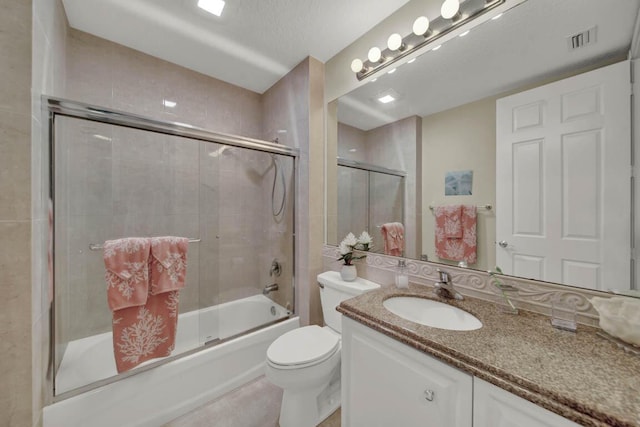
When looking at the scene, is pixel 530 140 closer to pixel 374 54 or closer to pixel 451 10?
pixel 451 10

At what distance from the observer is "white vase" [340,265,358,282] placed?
5.27ft

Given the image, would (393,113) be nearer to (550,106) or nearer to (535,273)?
(550,106)

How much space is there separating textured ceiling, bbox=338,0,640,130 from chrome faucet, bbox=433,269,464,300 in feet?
2.89

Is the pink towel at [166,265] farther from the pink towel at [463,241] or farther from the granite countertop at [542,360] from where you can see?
the pink towel at [463,241]

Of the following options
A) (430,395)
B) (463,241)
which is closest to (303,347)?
(430,395)

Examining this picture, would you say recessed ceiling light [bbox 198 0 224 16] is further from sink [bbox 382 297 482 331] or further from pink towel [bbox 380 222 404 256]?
sink [bbox 382 297 482 331]

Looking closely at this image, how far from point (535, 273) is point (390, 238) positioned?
732 mm

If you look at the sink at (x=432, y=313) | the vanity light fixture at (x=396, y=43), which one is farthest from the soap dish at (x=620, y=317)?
the vanity light fixture at (x=396, y=43)

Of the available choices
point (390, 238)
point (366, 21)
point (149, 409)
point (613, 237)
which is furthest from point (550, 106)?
point (149, 409)

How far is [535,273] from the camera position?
3.16 feet

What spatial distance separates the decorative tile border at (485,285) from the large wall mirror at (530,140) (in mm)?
38

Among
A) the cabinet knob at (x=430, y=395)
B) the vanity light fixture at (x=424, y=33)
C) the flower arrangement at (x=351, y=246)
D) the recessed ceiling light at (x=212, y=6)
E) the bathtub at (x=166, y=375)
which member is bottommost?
the bathtub at (x=166, y=375)

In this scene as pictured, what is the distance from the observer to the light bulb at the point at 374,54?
1.51 metres

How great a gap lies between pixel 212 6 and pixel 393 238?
1.85 meters
